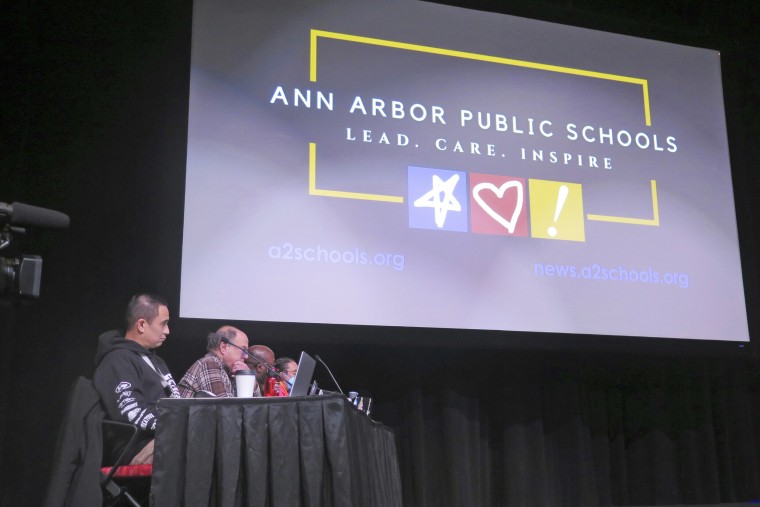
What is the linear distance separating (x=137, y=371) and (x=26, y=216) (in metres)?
1.50

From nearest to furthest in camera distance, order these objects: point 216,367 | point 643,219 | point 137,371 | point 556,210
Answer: point 137,371 < point 216,367 < point 556,210 < point 643,219

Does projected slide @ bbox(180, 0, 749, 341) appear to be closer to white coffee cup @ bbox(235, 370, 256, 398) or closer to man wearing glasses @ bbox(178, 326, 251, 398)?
man wearing glasses @ bbox(178, 326, 251, 398)

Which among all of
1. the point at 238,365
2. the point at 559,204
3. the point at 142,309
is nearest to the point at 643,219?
the point at 559,204

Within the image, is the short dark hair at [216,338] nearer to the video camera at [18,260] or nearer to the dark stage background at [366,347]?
the dark stage background at [366,347]

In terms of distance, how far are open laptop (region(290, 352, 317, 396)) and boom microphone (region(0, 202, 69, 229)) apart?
1056mm

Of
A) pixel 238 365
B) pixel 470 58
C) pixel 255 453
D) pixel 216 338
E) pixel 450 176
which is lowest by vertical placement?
pixel 255 453

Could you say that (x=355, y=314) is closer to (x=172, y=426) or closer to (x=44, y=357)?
(x=44, y=357)

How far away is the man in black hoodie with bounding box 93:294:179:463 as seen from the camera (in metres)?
2.77

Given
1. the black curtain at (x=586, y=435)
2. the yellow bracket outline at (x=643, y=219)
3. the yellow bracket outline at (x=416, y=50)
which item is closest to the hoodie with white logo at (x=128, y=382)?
the yellow bracket outline at (x=416, y=50)

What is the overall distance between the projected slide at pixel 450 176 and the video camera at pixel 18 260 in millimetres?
2022

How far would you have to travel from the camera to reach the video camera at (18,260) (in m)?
1.53

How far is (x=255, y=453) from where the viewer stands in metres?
2.18

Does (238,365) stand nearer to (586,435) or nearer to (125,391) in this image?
(125,391)

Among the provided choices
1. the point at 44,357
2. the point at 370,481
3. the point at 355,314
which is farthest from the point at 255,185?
the point at 370,481
